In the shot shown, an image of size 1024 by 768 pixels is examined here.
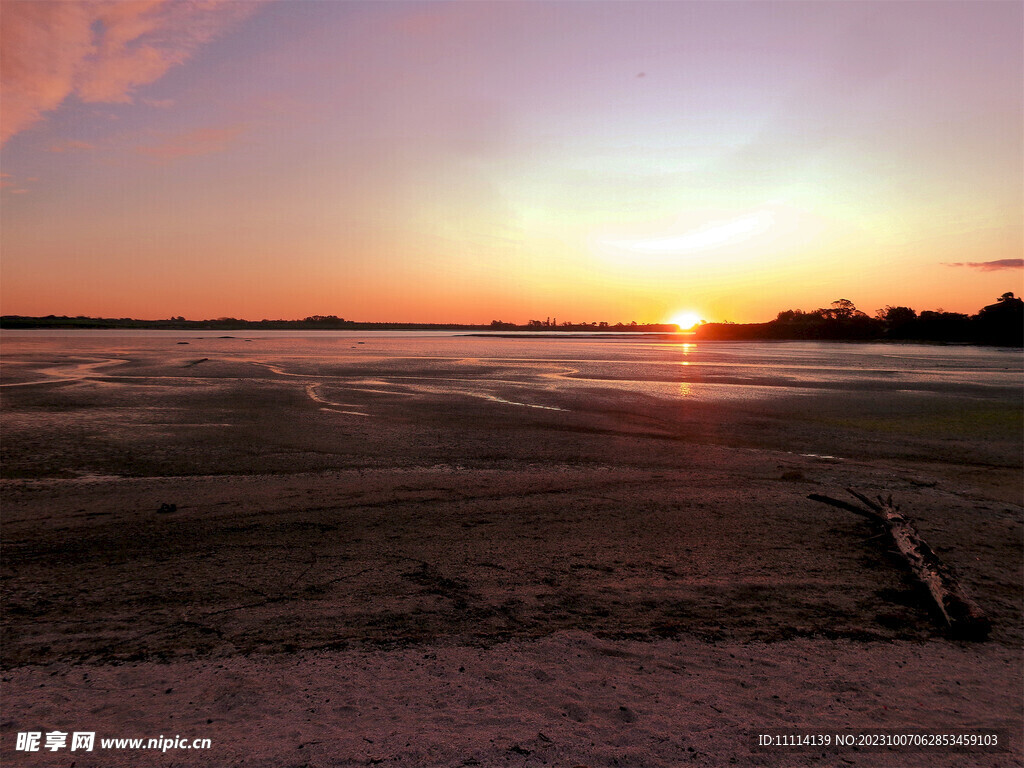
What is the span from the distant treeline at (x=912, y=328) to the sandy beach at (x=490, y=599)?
88.3m

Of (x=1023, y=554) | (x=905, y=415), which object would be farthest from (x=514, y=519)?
(x=905, y=415)

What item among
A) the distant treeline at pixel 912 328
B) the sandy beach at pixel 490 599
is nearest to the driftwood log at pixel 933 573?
the sandy beach at pixel 490 599

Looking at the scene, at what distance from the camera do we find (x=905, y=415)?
56.6 feet

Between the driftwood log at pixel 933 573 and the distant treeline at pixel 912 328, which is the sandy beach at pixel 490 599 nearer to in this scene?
the driftwood log at pixel 933 573

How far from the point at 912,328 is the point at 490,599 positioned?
357 ft

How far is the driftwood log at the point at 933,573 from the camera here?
5059 millimetres

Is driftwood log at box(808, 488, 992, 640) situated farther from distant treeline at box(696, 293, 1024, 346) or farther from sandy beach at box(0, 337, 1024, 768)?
distant treeline at box(696, 293, 1024, 346)

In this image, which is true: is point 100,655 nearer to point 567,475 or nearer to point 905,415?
point 567,475

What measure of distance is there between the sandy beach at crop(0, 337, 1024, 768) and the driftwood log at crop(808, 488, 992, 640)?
0.18m

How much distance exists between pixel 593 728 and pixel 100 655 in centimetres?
380

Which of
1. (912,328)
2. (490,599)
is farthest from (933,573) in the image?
(912,328)

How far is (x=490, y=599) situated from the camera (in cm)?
541

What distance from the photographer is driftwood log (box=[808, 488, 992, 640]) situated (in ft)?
16.6

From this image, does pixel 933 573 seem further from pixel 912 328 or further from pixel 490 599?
pixel 912 328
